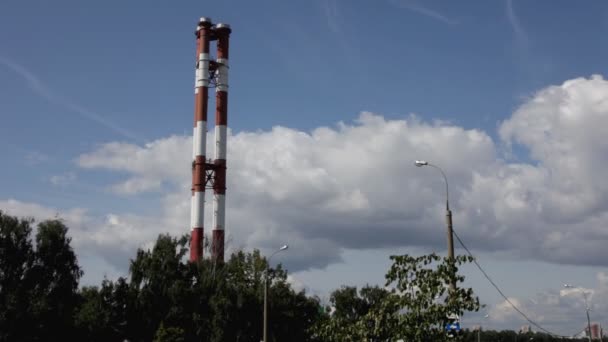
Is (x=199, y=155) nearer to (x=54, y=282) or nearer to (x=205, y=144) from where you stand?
(x=205, y=144)

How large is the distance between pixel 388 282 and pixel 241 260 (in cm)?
Answer: 4758

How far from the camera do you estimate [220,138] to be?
227 feet

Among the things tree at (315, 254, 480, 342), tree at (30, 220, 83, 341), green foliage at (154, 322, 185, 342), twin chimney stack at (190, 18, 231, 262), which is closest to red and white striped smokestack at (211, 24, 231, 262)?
twin chimney stack at (190, 18, 231, 262)

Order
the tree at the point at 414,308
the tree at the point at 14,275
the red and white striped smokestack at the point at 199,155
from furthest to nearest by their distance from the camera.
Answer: the red and white striped smokestack at the point at 199,155 → the tree at the point at 14,275 → the tree at the point at 414,308

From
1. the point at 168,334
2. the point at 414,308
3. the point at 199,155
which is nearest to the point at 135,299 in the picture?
the point at 168,334

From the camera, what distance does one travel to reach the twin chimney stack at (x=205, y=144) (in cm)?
6538

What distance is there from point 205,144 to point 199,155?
4.55 ft

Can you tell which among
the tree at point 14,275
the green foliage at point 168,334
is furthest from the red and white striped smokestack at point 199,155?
the tree at point 14,275

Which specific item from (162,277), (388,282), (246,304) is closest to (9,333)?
(162,277)

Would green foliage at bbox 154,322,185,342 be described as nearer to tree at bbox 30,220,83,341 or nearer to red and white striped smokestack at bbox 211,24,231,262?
tree at bbox 30,220,83,341

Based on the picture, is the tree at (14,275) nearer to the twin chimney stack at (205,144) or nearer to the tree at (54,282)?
the tree at (54,282)

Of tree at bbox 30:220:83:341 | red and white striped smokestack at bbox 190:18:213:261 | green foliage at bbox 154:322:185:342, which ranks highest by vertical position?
red and white striped smokestack at bbox 190:18:213:261

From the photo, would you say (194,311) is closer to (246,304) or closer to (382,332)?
(246,304)

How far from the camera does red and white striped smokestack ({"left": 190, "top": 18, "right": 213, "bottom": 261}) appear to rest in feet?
213
